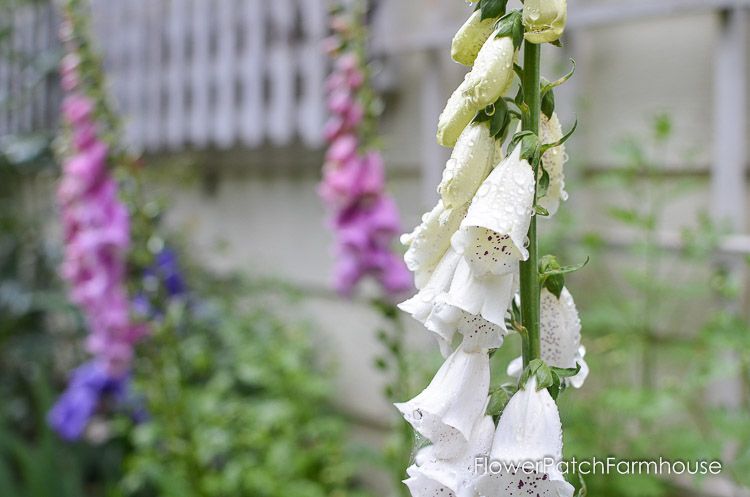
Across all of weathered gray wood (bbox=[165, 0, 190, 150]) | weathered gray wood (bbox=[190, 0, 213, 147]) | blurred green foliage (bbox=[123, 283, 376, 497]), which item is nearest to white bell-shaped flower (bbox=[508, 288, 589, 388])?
blurred green foliage (bbox=[123, 283, 376, 497])

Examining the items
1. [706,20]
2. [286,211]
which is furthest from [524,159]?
[286,211]

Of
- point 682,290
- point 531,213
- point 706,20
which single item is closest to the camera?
point 531,213

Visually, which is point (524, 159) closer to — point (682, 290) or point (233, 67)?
point (682, 290)

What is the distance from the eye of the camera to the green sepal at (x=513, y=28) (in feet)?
1.36

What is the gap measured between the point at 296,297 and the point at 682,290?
133cm

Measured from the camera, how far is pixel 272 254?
8.43 ft

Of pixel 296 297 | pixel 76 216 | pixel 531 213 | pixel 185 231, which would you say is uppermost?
pixel 531 213

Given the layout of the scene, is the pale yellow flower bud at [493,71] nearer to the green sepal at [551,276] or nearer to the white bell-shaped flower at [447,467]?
the green sepal at [551,276]

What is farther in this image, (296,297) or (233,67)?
(233,67)

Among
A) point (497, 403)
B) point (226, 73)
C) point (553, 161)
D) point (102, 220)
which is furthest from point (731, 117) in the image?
point (226, 73)

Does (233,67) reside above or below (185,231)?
above

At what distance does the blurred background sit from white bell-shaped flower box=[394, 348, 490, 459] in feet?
0.61

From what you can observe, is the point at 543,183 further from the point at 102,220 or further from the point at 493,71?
the point at 102,220

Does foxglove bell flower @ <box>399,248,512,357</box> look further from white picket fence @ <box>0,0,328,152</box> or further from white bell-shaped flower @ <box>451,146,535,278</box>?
white picket fence @ <box>0,0,328,152</box>
